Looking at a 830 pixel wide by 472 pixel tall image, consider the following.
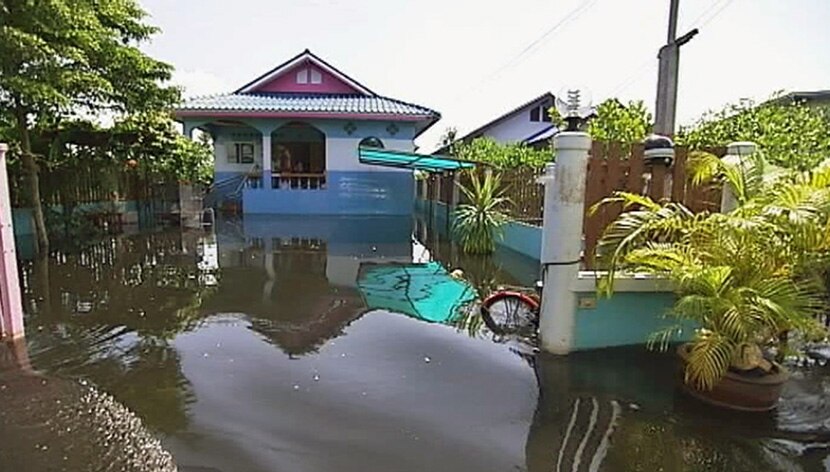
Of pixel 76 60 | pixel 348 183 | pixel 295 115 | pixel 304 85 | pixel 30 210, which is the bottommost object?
pixel 30 210

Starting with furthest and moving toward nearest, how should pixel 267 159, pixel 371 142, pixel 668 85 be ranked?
pixel 371 142 < pixel 267 159 < pixel 668 85

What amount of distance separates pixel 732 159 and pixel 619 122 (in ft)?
21.0

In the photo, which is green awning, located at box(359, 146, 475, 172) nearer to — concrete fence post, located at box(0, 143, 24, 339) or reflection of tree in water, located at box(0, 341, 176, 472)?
concrete fence post, located at box(0, 143, 24, 339)

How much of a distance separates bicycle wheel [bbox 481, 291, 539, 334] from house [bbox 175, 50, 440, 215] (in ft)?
43.1

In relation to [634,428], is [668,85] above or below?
above

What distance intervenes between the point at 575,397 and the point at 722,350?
96cm

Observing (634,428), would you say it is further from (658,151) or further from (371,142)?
(371,142)

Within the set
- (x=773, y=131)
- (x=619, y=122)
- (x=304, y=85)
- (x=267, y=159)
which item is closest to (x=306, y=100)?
(x=304, y=85)

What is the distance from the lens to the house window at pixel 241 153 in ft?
66.2

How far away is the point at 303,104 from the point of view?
60.3 feet

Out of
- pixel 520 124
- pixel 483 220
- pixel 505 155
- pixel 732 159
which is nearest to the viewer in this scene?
pixel 732 159

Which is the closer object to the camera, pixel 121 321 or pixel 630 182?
pixel 630 182

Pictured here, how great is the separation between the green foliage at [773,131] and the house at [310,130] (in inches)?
393

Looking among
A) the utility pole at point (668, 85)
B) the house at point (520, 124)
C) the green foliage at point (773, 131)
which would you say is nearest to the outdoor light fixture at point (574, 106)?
the green foliage at point (773, 131)
